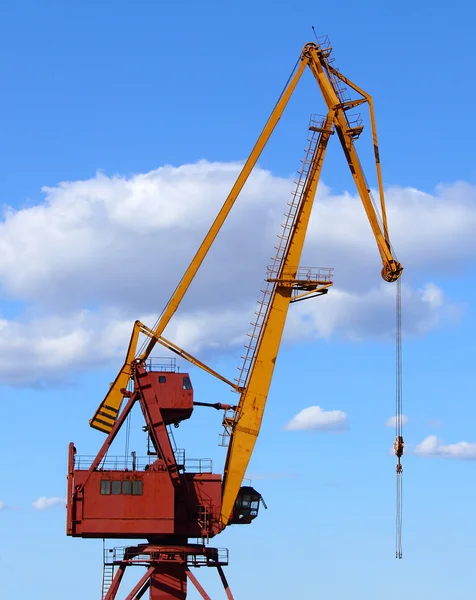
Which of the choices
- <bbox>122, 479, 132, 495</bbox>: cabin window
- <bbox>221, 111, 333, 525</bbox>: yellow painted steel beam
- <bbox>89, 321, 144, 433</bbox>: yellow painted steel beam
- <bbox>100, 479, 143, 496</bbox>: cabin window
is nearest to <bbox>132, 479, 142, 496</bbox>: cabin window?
<bbox>100, 479, 143, 496</bbox>: cabin window

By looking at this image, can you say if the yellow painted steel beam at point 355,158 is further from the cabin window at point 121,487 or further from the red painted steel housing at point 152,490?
the cabin window at point 121,487

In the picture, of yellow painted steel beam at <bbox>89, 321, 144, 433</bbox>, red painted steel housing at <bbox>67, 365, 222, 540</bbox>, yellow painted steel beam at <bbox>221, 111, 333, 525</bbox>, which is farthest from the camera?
yellow painted steel beam at <bbox>221, 111, 333, 525</bbox>

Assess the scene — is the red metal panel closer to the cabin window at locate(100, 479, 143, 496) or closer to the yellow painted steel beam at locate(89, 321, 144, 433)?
the cabin window at locate(100, 479, 143, 496)

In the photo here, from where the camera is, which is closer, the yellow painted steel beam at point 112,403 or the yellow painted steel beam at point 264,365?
the yellow painted steel beam at point 112,403

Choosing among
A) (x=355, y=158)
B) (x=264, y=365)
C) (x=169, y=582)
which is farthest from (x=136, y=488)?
(x=355, y=158)

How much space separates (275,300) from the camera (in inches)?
2511

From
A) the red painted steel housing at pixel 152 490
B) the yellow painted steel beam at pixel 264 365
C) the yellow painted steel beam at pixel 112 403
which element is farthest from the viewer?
the yellow painted steel beam at pixel 264 365

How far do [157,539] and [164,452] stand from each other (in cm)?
418

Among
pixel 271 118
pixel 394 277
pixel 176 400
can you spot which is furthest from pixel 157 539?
pixel 271 118

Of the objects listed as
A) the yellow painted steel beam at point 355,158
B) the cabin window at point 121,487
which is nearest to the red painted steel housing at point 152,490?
the cabin window at point 121,487

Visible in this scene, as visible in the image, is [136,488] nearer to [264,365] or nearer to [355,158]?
[264,365]

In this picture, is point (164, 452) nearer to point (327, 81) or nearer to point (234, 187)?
point (234, 187)

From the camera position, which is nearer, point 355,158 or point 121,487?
point 121,487

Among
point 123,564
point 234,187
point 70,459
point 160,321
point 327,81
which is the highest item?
point 327,81
